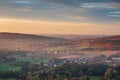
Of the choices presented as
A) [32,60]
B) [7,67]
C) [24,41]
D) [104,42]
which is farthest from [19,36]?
[104,42]

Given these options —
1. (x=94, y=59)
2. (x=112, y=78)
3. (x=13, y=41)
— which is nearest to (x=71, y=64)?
(x=94, y=59)

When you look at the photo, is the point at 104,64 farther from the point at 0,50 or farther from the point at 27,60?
the point at 0,50

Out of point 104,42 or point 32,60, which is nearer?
point 32,60

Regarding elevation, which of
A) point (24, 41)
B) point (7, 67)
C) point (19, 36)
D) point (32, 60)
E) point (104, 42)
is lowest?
point (7, 67)

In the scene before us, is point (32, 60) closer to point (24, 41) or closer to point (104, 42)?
point (24, 41)

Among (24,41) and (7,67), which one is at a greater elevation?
(24,41)

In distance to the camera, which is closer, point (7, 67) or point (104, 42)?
point (7, 67)

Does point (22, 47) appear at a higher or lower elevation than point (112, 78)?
higher

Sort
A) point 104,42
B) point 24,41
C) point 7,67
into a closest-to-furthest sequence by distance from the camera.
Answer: point 7,67
point 24,41
point 104,42

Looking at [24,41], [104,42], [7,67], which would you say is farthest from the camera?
[104,42]

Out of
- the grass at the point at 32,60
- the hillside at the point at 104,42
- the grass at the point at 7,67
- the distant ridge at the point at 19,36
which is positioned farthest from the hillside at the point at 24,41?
the hillside at the point at 104,42
